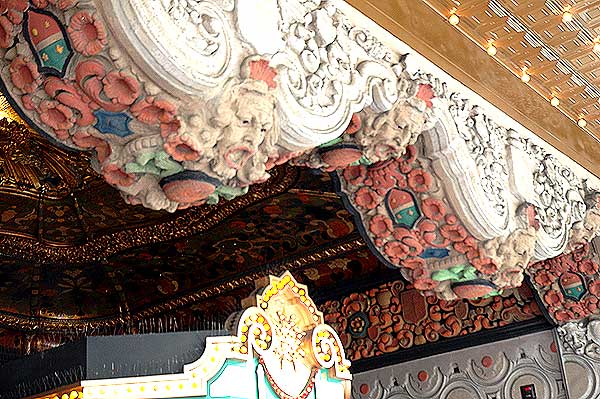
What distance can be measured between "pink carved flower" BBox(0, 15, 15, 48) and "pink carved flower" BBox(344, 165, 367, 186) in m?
1.73

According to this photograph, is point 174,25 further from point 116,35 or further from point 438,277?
point 438,277

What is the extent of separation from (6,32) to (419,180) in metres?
1.95

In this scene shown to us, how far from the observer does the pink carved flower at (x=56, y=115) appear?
2.68 metres

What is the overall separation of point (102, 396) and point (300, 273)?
3538 millimetres

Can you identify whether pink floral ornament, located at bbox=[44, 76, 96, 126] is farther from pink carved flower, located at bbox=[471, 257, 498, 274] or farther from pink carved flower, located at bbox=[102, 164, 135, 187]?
pink carved flower, located at bbox=[471, 257, 498, 274]

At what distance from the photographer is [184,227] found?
261 inches

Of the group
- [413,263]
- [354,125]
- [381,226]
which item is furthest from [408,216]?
[354,125]

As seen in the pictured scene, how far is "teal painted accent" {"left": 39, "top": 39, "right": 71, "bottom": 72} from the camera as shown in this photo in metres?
2.63

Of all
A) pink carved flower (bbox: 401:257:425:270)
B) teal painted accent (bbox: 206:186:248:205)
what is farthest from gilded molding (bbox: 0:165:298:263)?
teal painted accent (bbox: 206:186:248:205)

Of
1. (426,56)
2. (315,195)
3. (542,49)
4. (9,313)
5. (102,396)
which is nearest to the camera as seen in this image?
(102,396)

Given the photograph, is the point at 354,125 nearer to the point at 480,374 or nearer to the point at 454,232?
the point at 454,232

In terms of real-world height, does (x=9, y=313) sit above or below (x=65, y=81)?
above

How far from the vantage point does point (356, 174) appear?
4023 mm

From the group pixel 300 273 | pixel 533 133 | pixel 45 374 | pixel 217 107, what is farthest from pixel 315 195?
pixel 217 107
